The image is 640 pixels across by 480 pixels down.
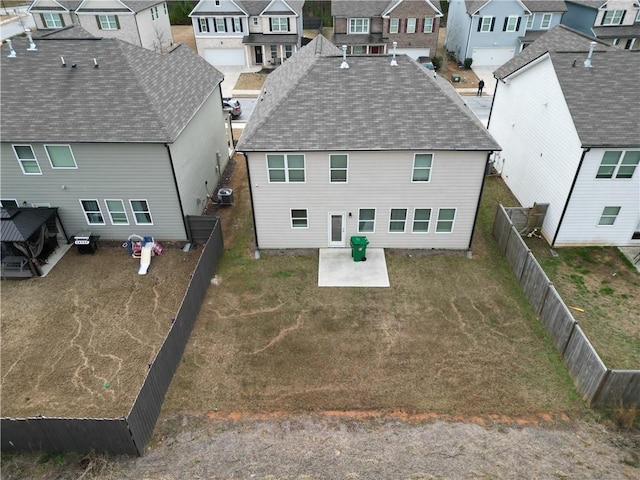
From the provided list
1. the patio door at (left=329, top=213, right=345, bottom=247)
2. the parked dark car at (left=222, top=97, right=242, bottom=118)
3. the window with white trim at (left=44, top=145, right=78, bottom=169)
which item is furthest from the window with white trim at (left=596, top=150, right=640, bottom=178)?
the parked dark car at (left=222, top=97, right=242, bottom=118)

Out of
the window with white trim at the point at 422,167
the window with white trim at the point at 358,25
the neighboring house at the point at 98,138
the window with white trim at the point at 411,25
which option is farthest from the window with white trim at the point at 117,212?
the window with white trim at the point at 411,25

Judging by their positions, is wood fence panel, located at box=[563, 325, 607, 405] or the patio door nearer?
wood fence panel, located at box=[563, 325, 607, 405]

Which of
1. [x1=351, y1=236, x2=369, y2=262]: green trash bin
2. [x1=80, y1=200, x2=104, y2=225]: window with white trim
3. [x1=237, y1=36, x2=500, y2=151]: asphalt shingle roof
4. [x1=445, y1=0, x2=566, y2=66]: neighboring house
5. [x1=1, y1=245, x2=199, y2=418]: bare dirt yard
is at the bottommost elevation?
[x1=1, y1=245, x2=199, y2=418]: bare dirt yard

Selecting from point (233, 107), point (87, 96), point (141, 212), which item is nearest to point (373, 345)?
point (141, 212)

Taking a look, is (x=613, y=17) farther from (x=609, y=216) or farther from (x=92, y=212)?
(x=92, y=212)

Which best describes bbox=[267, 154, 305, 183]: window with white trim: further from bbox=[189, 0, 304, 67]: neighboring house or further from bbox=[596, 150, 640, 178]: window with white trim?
bbox=[189, 0, 304, 67]: neighboring house
